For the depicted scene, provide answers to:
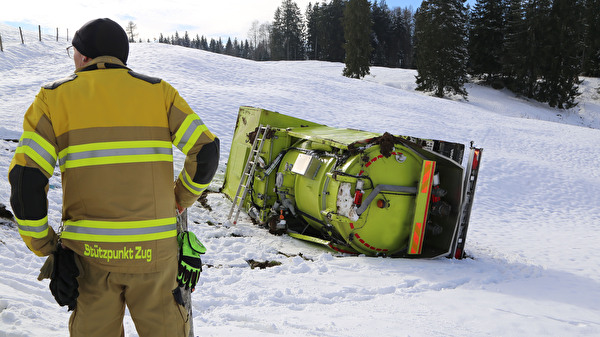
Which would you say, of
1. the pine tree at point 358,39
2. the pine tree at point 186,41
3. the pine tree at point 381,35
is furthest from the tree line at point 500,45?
the pine tree at point 186,41

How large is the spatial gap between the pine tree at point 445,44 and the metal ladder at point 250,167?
29649mm

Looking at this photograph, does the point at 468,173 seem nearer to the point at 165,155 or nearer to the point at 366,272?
the point at 366,272

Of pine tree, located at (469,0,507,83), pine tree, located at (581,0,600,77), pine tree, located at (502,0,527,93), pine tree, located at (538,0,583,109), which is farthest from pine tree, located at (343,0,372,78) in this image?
pine tree, located at (581,0,600,77)

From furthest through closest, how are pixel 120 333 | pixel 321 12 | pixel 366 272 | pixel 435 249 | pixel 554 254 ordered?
pixel 321 12
pixel 554 254
pixel 435 249
pixel 366 272
pixel 120 333

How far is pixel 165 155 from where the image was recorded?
2.51m

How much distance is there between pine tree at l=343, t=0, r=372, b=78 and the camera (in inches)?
1574

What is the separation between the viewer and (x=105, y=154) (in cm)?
234

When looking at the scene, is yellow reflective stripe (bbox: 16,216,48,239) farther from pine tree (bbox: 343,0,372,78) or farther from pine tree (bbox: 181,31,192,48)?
pine tree (bbox: 181,31,192,48)

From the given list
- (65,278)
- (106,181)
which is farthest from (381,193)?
(65,278)

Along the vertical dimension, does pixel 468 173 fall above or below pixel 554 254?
above

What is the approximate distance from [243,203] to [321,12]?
185ft

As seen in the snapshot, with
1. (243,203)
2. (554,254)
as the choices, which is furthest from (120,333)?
(554,254)

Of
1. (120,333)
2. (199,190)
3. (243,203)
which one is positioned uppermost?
(199,190)

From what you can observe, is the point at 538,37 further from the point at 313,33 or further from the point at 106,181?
the point at 106,181
